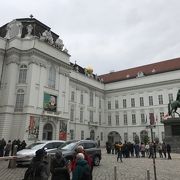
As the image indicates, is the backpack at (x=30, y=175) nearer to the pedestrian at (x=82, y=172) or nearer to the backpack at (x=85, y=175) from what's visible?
the pedestrian at (x=82, y=172)

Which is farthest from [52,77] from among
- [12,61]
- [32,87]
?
[12,61]

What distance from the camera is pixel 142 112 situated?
50438 mm

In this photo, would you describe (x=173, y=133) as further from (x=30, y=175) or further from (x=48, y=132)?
(x=30, y=175)

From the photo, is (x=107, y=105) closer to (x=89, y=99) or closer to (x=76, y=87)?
(x=89, y=99)

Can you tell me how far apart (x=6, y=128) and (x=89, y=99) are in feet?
76.2

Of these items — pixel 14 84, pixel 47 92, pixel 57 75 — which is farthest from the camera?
pixel 57 75

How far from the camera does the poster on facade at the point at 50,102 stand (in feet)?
115

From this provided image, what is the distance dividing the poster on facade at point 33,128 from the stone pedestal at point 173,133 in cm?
1783

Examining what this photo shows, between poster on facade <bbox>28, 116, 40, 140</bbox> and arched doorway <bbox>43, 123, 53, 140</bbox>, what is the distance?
2.12 m

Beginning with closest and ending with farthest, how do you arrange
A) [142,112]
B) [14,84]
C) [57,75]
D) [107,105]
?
[14,84] → [57,75] → [142,112] → [107,105]

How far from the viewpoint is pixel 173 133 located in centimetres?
2531

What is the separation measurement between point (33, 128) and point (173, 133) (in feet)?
61.7

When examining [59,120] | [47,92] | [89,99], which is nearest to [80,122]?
[89,99]

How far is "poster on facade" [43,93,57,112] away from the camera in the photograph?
35.0 m
